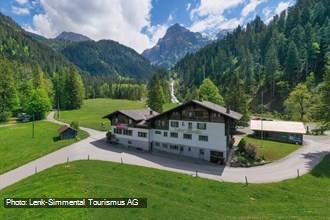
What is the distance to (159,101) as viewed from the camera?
73.4 meters

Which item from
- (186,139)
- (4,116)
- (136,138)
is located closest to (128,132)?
(136,138)

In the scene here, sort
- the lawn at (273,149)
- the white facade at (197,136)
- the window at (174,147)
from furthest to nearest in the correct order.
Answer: the window at (174,147) → the lawn at (273,149) → the white facade at (197,136)

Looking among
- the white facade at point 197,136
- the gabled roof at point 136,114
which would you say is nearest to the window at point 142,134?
the white facade at point 197,136

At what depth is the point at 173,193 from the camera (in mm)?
24156

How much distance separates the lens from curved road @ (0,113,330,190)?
1204 inches

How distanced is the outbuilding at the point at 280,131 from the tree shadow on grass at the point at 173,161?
67.9 feet

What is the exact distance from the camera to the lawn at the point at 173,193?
20141 millimetres

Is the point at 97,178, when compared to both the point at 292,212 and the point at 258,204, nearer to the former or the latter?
the point at 258,204

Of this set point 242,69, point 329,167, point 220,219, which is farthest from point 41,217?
point 242,69

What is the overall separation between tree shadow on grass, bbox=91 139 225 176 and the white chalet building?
163 centimetres

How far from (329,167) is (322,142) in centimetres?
1762

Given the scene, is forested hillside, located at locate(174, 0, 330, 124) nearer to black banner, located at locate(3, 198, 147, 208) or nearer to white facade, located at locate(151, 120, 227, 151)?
white facade, located at locate(151, 120, 227, 151)

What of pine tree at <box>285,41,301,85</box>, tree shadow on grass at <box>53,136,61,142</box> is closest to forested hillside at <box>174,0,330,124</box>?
pine tree at <box>285,41,301,85</box>

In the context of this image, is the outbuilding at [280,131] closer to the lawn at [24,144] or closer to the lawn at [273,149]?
the lawn at [273,149]
